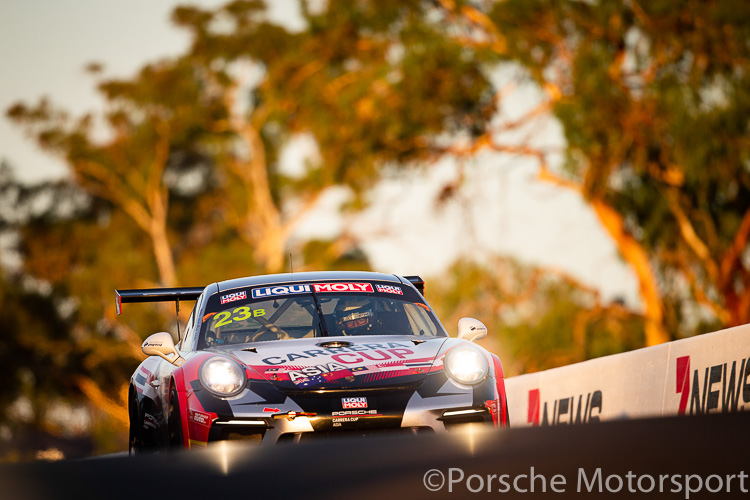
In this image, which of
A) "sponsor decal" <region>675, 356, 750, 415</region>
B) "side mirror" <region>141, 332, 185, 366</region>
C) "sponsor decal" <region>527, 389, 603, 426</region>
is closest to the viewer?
"side mirror" <region>141, 332, 185, 366</region>

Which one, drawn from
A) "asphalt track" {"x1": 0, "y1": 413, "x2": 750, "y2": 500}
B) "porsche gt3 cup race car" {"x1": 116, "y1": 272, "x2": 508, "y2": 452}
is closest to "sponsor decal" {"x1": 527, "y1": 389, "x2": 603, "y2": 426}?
"porsche gt3 cup race car" {"x1": 116, "y1": 272, "x2": 508, "y2": 452}

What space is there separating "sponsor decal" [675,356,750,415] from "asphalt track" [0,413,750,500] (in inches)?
112

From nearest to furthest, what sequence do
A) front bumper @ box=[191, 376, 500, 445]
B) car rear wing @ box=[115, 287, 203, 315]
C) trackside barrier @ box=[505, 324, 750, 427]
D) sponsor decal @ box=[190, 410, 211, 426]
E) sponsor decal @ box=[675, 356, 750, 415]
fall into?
front bumper @ box=[191, 376, 500, 445] < sponsor decal @ box=[190, 410, 211, 426] < sponsor decal @ box=[675, 356, 750, 415] < trackside barrier @ box=[505, 324, 750, 427] < car rear wing @ box=[115, 287, 203, 315]

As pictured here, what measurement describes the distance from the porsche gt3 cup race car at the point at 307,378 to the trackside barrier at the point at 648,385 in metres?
1.90

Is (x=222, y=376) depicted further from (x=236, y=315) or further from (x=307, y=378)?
(x=236, y=315)

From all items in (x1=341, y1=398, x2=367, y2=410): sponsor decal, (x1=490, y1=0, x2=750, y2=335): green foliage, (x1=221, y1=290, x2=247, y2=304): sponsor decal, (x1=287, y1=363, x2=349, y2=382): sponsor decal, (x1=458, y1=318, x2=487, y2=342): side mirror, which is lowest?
(x1=341, y1=398, x2=367, y2=410): sponsor decal

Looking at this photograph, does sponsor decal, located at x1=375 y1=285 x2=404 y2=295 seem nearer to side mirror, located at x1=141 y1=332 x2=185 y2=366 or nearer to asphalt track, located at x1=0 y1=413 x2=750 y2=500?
side mirror, located at x1=141 y1=332 x2=185 y2=366

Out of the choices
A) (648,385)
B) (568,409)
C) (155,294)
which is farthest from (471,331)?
(568,409)

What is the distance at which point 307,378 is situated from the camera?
6.59 m

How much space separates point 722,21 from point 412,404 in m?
22.5

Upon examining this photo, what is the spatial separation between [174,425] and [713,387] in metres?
4.03

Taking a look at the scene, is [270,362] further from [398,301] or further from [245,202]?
[245,202]

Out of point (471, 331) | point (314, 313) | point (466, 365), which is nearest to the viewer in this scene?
point (466, 365)

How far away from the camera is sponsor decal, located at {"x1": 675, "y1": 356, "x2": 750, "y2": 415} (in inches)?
327
